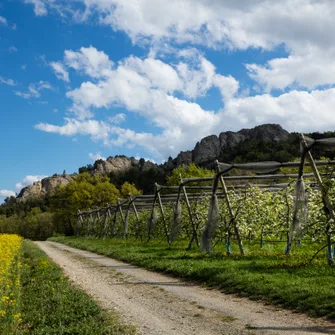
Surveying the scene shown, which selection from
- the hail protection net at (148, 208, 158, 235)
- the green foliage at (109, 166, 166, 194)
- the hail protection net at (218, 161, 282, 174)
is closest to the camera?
the hail protection net at (218, 161, 282, 174)

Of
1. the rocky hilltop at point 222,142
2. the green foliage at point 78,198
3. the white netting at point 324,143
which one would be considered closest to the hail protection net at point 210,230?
the white netting at point 324,143

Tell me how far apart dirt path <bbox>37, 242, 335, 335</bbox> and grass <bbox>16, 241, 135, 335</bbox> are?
16.8 inches

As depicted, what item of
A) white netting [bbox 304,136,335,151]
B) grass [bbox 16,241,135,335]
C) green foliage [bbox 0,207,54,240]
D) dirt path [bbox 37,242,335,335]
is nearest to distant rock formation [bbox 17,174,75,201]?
green foliage [bbox 0,207,54,240]

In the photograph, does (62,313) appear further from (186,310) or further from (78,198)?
(78,198)

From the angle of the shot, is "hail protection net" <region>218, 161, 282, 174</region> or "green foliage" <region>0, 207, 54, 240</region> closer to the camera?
"hail protection net" <region>218, 161, 282, 174</region>

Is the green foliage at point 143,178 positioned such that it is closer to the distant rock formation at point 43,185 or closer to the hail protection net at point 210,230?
the distant rock formation at point 43,185

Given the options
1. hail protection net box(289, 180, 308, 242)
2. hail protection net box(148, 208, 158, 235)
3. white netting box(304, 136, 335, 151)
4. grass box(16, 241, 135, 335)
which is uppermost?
white netting box(304, 136, 335, 151)

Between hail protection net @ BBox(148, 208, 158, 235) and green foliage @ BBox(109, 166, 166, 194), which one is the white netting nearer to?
hail protection net @ BBox(148, 208, 158, 235)

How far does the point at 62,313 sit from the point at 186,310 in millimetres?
2595

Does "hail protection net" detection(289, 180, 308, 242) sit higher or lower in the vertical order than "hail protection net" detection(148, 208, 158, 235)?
higher

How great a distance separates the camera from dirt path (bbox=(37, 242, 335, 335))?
657 cm

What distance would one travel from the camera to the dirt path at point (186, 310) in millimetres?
6566

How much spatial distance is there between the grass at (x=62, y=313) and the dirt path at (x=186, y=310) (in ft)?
1.40

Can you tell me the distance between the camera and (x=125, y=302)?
9.23 m
